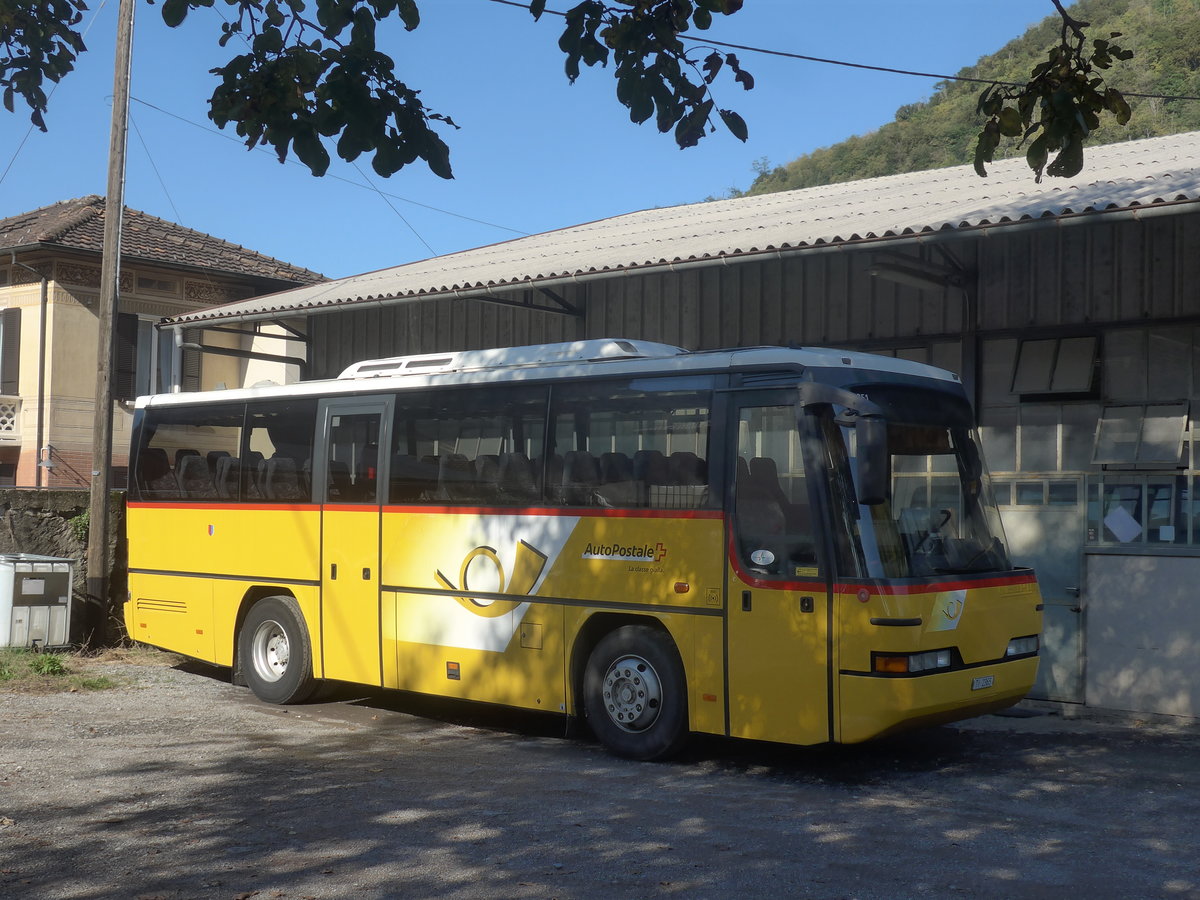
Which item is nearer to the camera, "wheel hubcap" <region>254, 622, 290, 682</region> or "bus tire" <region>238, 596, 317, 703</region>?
"bus tire" <region>238, 596, 317, 703</region>

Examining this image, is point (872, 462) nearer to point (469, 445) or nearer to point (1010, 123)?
point (1010, 123)

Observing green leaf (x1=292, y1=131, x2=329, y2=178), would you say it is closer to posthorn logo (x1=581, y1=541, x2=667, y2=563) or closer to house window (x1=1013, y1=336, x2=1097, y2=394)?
posthorn logo (x1=581, y1=541, x2=667, y2=563)

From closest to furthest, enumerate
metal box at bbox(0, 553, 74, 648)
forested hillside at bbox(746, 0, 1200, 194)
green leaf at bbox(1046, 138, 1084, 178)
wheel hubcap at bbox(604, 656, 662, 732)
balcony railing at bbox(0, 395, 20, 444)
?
green leaf at bbox(1046, 138, 1084, 178) < wheel hubcap at bbox(604, 656, 662, 732) < metal box at bbox(0, 553, 74, 648) < balcony railing at bbox(0, 395, 20, 444) < forested hillside at bbox(746, 0, 1200, 194)

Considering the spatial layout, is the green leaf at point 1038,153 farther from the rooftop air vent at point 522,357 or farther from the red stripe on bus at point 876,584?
the rooftop air vent at point 522,357

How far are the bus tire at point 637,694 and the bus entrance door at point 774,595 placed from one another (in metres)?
0.53

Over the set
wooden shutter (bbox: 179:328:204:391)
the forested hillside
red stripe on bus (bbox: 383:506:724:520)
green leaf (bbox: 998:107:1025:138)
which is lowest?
red stripe on bus (bbox: 383:506:724:520)

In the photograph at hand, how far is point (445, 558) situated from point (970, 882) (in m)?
5.45

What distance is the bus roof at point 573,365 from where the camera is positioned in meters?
8.85

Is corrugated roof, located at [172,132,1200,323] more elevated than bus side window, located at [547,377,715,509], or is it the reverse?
corrugated roof, located at [172,132,1200,323]

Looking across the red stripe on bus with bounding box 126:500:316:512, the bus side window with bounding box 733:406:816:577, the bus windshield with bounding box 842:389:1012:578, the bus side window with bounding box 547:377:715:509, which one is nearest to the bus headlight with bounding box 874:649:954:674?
the bus windshield with bounding box 842:389:1012:578

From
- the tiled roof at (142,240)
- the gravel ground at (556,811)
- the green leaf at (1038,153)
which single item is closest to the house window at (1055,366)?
the gravel ground at (556,811)

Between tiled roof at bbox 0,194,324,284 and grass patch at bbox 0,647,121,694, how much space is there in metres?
13.8

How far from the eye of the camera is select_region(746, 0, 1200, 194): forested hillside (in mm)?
54875

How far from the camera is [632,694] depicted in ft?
30.7
